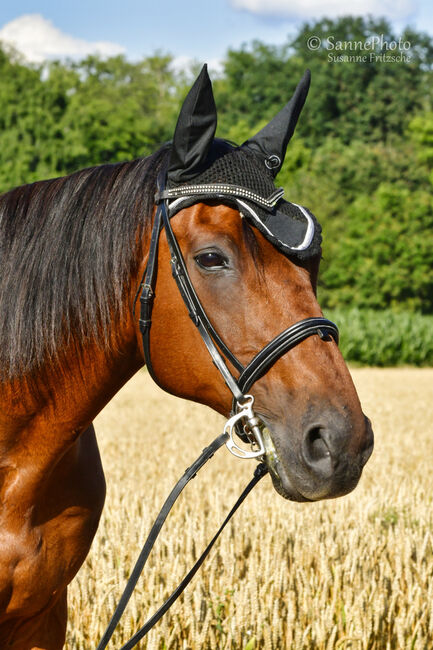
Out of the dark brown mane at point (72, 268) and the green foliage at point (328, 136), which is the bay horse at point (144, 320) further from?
the green foliage at point (328, 136)

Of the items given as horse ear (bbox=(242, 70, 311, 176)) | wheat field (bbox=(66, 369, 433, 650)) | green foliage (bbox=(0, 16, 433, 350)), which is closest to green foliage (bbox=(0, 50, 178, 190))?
green foliage (bbox=(0, 16, 433, 350))

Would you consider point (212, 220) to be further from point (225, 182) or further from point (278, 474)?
point (278, 474)

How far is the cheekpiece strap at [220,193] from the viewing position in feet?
7.53

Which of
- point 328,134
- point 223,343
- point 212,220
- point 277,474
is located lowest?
point 328,134

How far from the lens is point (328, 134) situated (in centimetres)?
6009

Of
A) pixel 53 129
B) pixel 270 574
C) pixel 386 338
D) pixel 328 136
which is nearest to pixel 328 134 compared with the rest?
pixel 328 136

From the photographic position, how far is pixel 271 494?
675 cm

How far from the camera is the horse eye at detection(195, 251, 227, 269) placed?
7.42ft

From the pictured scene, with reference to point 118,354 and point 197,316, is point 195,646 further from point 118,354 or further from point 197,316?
point 197,316

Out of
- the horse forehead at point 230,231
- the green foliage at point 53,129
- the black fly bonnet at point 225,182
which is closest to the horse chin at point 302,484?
the horse forehead at point 230,231

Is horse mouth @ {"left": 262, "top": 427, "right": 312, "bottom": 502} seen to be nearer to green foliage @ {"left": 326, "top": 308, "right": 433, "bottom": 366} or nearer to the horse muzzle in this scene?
the horse muzzle

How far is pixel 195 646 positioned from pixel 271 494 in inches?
119

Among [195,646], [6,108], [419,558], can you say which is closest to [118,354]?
[195,646]

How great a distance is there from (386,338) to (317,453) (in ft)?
102
